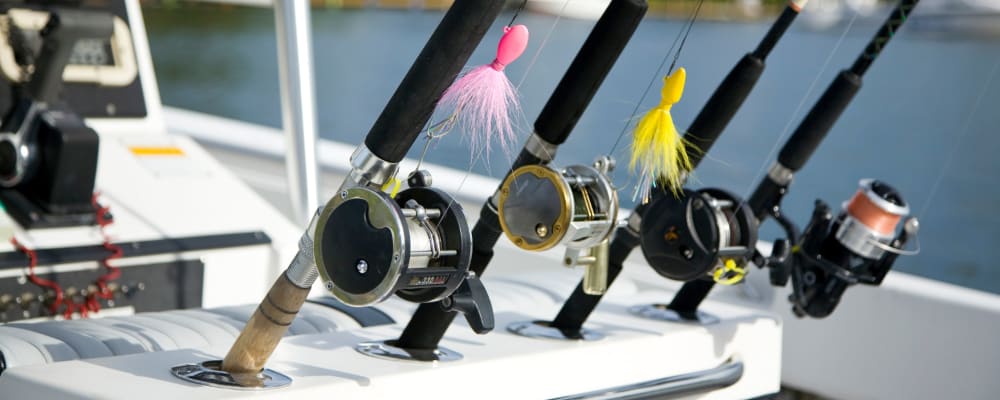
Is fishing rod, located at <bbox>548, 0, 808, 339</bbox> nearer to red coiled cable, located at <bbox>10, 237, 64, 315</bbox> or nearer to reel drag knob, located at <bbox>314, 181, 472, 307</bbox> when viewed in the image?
reel drag knob, located at <bbox>314, 181, 472, 307</bbox>

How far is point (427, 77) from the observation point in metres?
1.22

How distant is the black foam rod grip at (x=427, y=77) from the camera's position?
1.22m

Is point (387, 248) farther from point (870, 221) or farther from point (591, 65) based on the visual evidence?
point (870, 221)

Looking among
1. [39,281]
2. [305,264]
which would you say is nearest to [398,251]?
[305,264]

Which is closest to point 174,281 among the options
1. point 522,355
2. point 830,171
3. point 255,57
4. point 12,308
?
point 12,308

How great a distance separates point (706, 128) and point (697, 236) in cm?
19

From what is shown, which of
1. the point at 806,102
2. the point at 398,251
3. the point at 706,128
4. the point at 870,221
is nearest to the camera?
the point at 398,251

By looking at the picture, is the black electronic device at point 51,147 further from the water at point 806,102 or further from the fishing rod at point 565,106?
the water at point 806,102

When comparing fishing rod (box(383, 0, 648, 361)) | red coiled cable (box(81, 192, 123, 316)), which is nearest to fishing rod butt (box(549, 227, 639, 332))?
fishing rod (box(383, 0, 648, 361))

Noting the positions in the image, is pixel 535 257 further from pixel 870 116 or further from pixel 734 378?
pixel 870 116

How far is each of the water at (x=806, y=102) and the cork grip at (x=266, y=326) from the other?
19.4 ft

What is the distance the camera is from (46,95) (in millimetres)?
2531

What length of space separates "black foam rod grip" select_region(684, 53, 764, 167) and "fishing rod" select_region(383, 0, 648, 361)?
31 cm

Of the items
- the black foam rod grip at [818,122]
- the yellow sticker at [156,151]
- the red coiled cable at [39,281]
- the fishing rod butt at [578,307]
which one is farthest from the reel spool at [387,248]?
the yellow sticker at [156,151]
